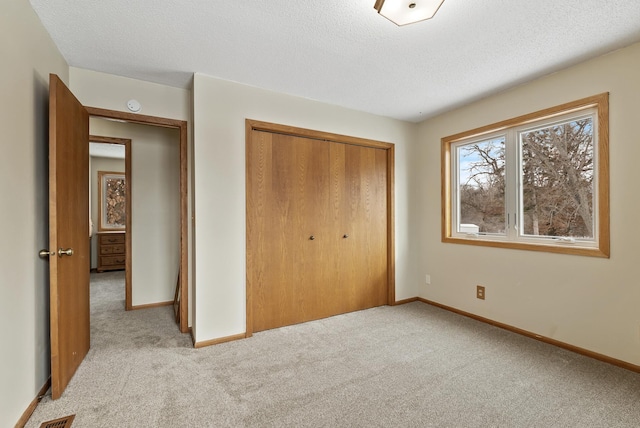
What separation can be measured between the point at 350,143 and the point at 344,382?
247 cm

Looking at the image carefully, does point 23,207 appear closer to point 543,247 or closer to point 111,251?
point 543,247

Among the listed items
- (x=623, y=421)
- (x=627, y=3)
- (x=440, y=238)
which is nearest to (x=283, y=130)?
(x=440, y=238)

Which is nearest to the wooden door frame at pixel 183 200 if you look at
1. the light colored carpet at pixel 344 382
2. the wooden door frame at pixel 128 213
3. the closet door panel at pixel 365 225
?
the light colored carpet at pixel 344 382

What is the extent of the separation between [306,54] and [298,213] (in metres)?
1.50

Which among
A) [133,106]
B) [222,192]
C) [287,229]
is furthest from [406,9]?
[133,106]

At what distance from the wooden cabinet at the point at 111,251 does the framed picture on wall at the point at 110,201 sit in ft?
1.27

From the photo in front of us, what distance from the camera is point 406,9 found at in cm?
167

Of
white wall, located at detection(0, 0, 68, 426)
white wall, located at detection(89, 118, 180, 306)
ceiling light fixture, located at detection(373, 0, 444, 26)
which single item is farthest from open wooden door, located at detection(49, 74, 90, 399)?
ceiling light fixture, located at detection(373, 0, 444, 26)

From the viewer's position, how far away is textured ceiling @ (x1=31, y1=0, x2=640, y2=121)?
1795 millimetres

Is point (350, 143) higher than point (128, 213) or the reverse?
higher

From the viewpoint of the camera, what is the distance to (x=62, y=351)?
1879 mm

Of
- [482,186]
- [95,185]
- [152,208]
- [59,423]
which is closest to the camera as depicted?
[59,423]

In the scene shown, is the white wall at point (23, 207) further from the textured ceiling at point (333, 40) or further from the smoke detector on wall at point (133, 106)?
the smoke detector on wall at point (133, 106)

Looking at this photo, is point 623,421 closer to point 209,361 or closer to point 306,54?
point 209,361
